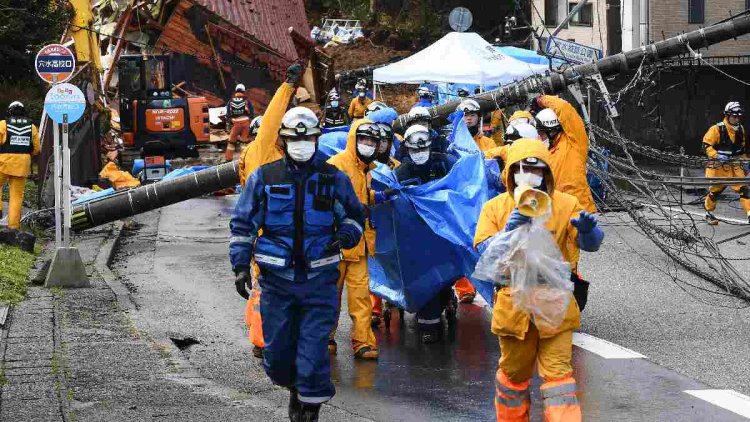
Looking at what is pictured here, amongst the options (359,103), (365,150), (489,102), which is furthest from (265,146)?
(359,103)

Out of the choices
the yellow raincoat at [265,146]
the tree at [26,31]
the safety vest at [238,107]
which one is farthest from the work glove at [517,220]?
the safety vest at [238,107]

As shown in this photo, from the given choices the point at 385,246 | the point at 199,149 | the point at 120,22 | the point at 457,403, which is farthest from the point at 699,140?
the point at 457,403

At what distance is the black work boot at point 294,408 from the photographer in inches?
281

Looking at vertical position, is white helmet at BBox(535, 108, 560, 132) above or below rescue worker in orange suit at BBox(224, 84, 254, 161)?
above

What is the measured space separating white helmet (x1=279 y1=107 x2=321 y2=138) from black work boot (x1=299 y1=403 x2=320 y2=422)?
4.92ft

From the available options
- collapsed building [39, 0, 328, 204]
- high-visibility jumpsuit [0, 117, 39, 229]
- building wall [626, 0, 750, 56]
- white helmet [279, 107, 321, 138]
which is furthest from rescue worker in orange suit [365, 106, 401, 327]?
building wall [626, 0, 750, 56]

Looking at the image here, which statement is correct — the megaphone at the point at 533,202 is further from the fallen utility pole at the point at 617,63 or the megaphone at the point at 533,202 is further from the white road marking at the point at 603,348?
the fallen utility pole at the point at 617,63

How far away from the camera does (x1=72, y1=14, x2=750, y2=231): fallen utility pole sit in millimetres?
14922

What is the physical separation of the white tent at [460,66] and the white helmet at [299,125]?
54.5 ft

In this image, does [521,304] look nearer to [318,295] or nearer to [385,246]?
[318,295]

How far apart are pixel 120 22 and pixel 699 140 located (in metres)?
15.4

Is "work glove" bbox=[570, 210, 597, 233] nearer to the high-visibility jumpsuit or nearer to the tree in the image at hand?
the high-visibility jumpsuit

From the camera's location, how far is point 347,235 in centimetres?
731

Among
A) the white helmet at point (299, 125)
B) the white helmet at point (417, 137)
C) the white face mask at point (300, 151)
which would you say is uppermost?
the white helmet at point (299, 125)
